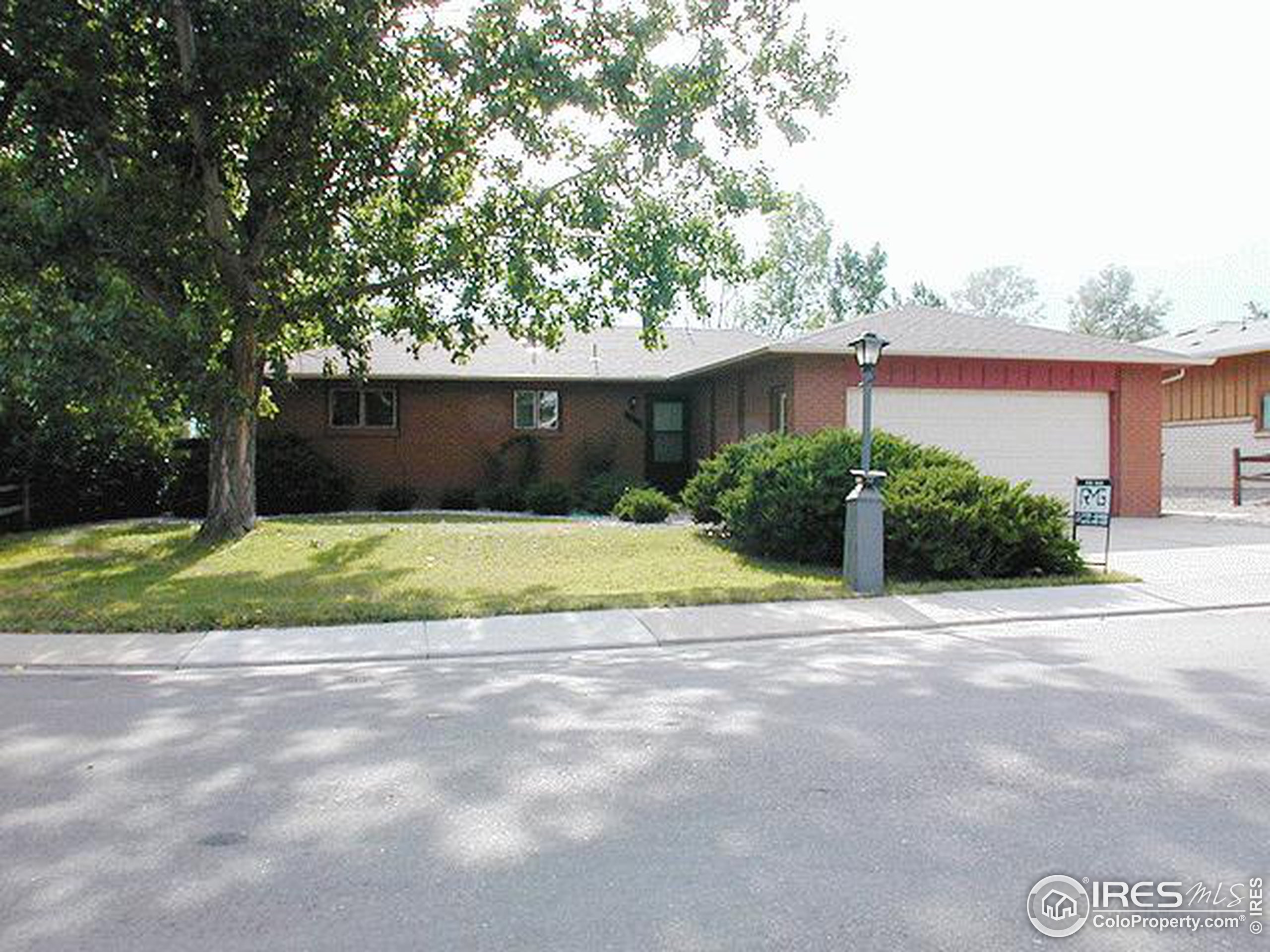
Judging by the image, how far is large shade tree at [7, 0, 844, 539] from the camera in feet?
42.5

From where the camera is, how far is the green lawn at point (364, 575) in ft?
34.2

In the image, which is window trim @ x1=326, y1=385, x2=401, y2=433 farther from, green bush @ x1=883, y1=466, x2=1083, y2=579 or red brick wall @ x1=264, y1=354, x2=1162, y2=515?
green bush @ x1=883, y1=466, x2=1083, y2=579

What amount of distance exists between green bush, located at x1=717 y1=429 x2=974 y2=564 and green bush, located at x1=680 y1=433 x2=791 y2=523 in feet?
4.96

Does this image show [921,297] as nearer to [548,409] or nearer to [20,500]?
[548,409]

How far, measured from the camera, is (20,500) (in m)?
19.4

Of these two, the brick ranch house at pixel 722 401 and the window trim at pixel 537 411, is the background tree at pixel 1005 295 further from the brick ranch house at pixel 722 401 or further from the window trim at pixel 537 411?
the window trim at pixel 537 411

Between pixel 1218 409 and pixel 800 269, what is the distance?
83.1 feet

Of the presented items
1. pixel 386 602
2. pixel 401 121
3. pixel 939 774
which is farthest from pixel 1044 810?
pixel 401 121

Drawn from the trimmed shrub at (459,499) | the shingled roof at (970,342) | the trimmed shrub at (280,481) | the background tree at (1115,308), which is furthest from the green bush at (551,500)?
the background tree at (1115,308)

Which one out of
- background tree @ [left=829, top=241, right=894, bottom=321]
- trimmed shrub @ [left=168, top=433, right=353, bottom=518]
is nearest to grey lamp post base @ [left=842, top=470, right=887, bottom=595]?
trimmed shrub @ [left=168, top=433, right=353, bottom=518]

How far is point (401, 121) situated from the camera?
14750 millimetres

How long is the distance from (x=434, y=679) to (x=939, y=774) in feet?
13.3

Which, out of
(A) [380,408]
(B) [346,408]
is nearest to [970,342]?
(A) [380,408]

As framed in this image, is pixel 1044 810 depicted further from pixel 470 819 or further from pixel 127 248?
pixel 127 248
